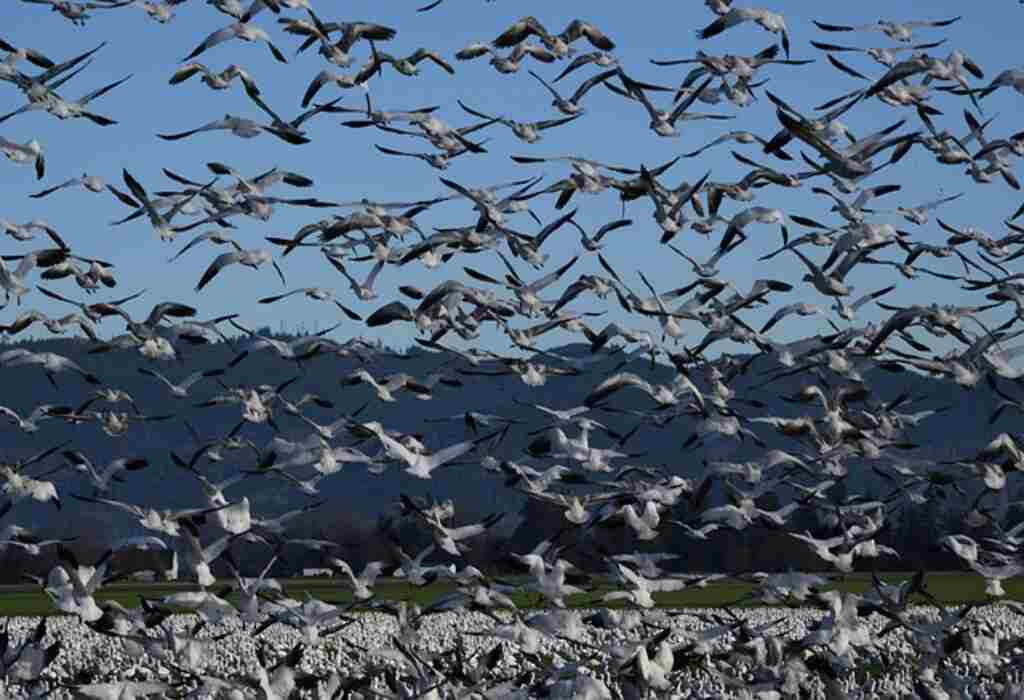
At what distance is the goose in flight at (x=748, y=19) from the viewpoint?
1756 centimetres

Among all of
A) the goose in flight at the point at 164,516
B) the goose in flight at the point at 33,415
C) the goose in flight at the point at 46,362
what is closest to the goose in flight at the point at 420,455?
the goose in flight at the point at 164,516

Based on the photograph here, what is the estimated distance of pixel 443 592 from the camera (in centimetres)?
9838

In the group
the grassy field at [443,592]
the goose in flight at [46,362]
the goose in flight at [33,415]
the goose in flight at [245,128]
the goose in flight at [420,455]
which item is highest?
the goose in flight at [245,128]

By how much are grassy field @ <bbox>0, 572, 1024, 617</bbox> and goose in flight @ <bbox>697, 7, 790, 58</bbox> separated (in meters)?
74.4

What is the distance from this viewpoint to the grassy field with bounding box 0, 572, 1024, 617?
106 m

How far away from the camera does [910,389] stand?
58.9 ft

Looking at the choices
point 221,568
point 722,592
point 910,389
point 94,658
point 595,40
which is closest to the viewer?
point 910,389

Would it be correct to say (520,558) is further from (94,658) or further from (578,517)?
(94,658)

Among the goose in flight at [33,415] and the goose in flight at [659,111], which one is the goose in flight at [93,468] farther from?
the goose in flight at [659,111]

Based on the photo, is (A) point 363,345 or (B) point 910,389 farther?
(A) point 363,345

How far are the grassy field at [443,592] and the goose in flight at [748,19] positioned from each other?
74403 mm

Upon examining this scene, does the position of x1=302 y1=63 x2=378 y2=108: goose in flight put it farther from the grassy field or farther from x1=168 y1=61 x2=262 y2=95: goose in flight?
the grassy field

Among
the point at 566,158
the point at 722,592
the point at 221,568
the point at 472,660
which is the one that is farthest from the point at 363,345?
the point at 221,568

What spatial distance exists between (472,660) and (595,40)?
73.2ft
